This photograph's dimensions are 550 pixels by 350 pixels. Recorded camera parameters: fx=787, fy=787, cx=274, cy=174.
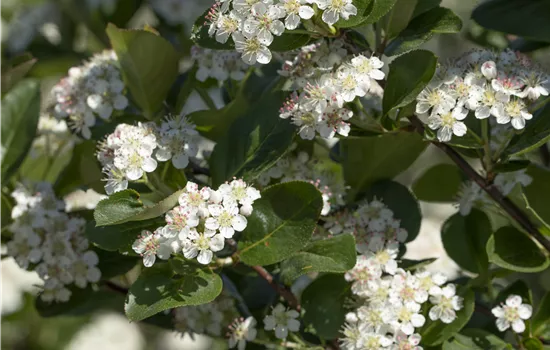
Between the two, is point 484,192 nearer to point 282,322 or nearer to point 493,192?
point 493,192

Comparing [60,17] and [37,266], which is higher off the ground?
[37,266]

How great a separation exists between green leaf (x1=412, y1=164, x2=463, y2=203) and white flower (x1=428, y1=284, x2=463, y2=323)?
0.29m

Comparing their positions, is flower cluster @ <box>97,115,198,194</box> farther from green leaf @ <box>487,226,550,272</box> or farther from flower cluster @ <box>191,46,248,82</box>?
green leaf @ <box>487,226,550,272</box>

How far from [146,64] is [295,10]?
0.40 metres

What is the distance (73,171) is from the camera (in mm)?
1447

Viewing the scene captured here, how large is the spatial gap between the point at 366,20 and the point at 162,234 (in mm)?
389

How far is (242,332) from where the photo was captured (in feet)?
4.01

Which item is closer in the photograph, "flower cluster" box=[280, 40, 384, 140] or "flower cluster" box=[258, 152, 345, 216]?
"flower cluster" box=[280, 40, 384, 140]

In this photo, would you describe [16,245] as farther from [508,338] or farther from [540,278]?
[540,278]

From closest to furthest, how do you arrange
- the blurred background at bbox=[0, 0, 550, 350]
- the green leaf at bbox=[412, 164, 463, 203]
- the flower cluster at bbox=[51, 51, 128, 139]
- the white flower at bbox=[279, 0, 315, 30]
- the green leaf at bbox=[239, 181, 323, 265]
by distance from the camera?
the white flower at bbox=[279, 0, 315, 30]
the green leaf at bbox=[239, 181, 323, 265]
the flower cluster at bbox=[51, 51, 128, 139]
the green leaf at bbox=[412, 164, 463, 203]
the blurred background at bbox=[0, 0, 550, 350]

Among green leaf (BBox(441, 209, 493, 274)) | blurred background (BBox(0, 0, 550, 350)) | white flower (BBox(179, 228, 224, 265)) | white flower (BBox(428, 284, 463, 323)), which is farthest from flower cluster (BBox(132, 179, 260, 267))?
blurred background (BBox(0, 0, 550, 350))

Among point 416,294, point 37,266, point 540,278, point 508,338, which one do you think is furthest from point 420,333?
point 540,278

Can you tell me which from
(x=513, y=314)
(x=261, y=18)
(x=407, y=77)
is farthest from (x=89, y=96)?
(x=513, y=314)

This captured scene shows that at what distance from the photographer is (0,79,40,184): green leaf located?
4.75 ft
